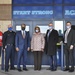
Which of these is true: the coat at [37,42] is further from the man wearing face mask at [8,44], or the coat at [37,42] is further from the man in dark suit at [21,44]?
the man wearing face mask at [8,44]

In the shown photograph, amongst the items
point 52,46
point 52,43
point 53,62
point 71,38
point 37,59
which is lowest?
point 53,62

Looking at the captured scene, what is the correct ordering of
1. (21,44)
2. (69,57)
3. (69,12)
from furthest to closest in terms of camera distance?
(69,12) < (21,44) < (69,57)

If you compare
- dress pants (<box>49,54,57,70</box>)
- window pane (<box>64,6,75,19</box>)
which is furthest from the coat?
window pane (<box>64,6,75,19</box>)

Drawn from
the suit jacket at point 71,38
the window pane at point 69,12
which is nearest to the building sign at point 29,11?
the window pane at point 69,12

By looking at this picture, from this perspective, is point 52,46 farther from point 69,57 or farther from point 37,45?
point 69,57

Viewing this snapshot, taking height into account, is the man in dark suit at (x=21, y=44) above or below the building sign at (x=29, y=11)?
below

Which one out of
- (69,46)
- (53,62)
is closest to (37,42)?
(53,62)

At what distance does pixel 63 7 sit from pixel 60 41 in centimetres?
171

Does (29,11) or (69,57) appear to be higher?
(29,11)

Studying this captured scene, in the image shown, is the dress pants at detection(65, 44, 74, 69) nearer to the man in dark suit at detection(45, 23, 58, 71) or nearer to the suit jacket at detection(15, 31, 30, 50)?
the man in dark suit at detection(45, 23, 58, 71)

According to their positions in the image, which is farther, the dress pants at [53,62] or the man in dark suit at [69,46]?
the dress pants at [53,62]

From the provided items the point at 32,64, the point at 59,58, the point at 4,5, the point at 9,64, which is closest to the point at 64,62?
the point at 59,58

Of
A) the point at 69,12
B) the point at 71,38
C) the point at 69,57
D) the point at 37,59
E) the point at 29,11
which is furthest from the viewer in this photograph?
the point at 29,11

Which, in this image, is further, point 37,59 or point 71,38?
point 37,59
